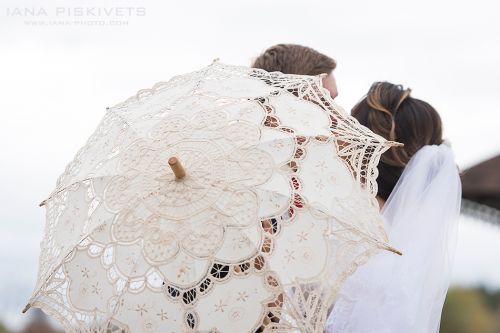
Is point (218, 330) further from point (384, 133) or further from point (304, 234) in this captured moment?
point (384, 133)

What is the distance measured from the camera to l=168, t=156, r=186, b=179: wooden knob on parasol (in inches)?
124

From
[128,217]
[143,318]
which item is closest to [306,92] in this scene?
[128,217]

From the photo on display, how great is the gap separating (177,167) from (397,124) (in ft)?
4.96

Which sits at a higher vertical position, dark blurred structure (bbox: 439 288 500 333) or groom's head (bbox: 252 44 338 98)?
groom's head (bbox: 252 44 338 98)

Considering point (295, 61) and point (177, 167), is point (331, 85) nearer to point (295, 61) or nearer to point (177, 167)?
point (295, 61)

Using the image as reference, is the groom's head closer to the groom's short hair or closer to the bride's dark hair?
the groom's short hair

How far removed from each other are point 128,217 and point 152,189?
0.50 feet

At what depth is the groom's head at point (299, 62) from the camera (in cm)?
442

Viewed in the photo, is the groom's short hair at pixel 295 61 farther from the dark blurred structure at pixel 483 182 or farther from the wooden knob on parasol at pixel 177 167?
the dark blurred structure at pixel 483 182

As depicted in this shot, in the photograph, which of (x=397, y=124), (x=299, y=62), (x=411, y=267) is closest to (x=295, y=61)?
(x=299, y=62)

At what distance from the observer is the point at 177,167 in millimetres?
3227

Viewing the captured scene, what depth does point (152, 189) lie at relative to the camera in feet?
11.1

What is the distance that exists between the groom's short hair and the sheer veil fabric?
0.71m

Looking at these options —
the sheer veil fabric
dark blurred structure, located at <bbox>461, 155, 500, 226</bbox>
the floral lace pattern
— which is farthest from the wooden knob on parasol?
dark blurred structure, located at <bbox>461, 155, 500, 226</bbox>
